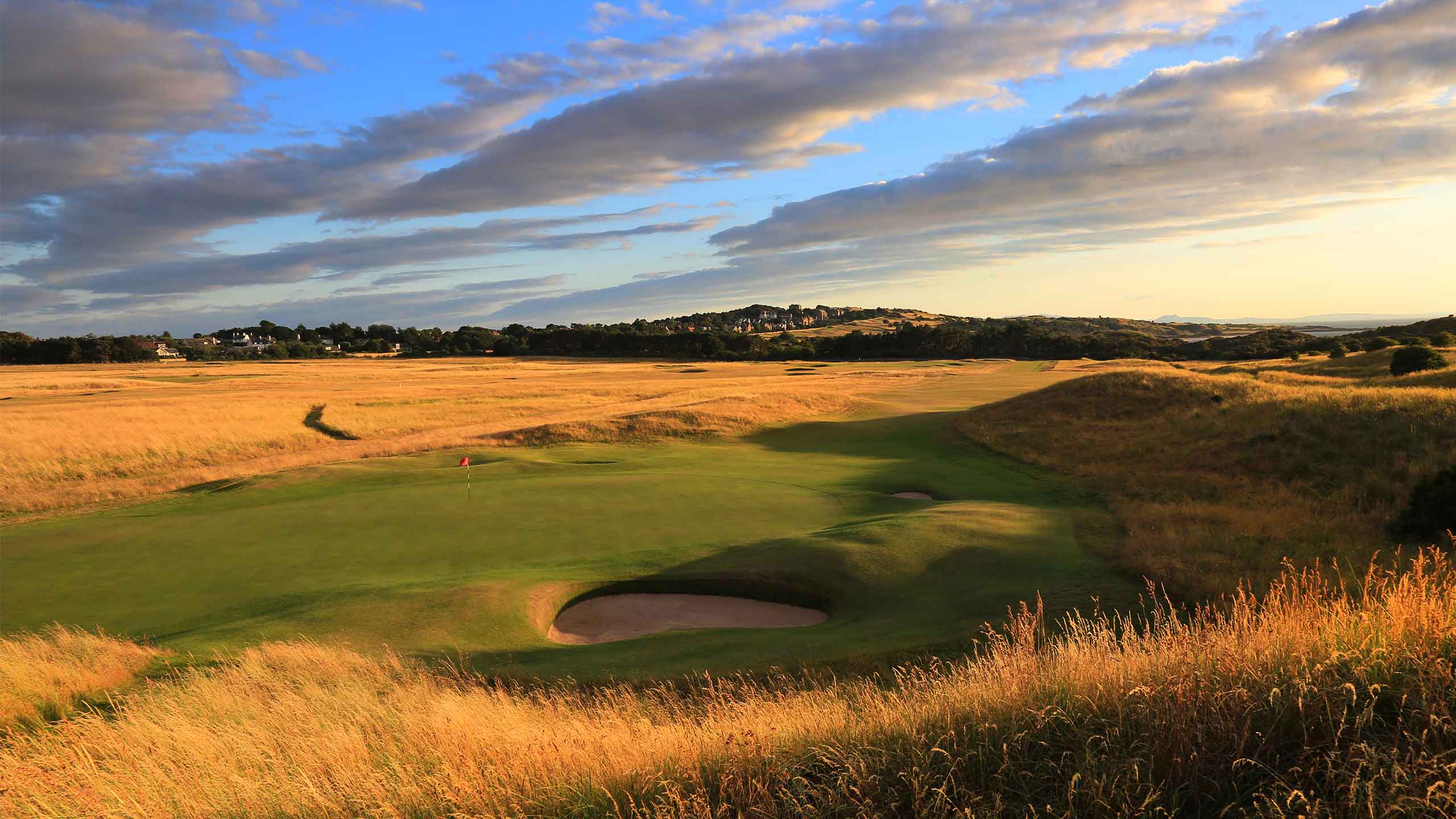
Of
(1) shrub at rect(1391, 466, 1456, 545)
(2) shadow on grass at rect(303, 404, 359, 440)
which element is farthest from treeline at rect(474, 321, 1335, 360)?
(1) shrub at rect(1391, 466, 1456, 545)

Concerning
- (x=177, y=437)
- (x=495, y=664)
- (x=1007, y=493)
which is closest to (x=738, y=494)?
(x=1007, y=493)

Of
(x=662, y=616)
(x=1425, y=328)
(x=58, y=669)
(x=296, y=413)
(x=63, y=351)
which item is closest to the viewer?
(x=58, y=669)

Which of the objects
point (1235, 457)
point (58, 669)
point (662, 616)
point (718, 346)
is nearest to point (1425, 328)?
point (1235, 457)

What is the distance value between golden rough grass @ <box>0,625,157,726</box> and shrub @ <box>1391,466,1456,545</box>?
19.3m

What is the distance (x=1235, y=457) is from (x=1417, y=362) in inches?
883

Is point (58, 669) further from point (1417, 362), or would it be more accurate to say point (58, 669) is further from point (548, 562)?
point (1417, 362)

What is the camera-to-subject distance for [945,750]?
4.63 m

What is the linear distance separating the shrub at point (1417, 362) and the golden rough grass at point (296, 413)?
90.5ft

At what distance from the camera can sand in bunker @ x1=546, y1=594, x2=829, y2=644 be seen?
11.6 metres

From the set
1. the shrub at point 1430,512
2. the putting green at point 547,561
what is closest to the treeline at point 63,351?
the putting green at point 547,561

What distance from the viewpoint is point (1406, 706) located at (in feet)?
14.4

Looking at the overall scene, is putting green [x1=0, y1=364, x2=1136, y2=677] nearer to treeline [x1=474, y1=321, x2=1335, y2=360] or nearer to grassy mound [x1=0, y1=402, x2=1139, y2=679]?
grassy mound [x1=0, y1=402, x2=1139, y2=679]

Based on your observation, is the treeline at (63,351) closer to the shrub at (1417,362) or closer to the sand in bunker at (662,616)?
the sand in bunker at (662,616)

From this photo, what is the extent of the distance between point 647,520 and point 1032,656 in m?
11.9
